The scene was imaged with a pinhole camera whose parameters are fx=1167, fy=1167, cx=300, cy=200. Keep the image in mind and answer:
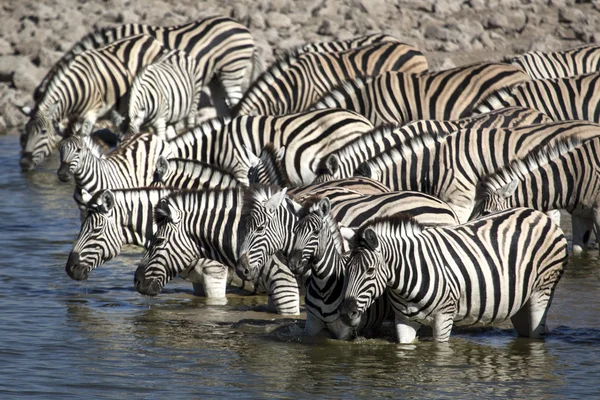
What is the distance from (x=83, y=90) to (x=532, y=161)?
787 cm

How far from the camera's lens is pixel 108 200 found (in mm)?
10281

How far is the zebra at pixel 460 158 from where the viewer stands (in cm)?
1175

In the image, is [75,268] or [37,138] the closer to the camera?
[75,268]

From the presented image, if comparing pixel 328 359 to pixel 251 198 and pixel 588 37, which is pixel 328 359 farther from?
pixel 588 37

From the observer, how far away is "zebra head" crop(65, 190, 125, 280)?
1021cm

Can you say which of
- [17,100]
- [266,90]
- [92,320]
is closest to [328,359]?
[92,320]

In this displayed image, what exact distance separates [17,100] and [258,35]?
487 centimetres

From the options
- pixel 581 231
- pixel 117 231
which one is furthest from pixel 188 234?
pixel 581 231

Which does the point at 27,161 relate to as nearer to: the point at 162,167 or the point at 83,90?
the point at 83,90

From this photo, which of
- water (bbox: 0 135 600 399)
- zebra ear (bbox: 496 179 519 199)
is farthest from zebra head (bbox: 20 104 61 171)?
zebra ear (bbox: 496 179 519 199)

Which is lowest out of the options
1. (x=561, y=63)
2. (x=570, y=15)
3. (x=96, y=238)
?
(x=96, y=238)

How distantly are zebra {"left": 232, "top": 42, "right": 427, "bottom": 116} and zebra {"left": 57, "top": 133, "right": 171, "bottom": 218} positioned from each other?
276 cm

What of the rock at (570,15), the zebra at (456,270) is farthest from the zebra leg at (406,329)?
the rock at (570,15)

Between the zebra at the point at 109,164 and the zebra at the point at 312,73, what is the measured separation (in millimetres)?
2761
